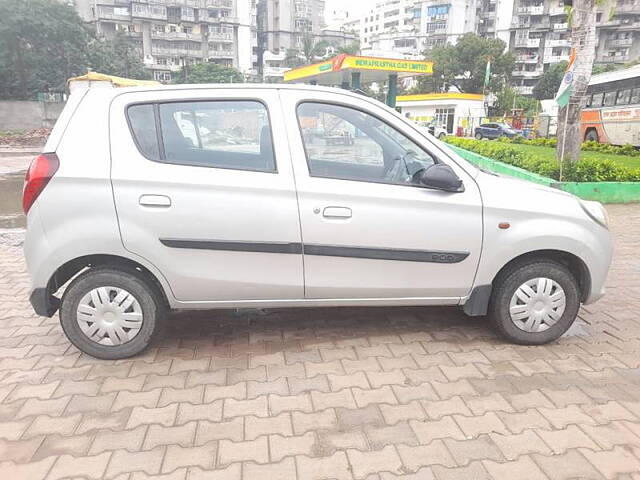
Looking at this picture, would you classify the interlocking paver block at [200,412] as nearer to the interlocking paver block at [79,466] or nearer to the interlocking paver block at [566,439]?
the interlocking paver block at [79,466]

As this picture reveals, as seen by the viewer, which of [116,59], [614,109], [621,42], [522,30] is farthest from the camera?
[522,30]

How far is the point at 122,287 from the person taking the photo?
310 centimetres

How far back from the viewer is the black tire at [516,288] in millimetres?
3285

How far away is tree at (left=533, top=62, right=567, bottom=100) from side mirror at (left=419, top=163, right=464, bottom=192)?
6588cm

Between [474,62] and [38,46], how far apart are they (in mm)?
43043

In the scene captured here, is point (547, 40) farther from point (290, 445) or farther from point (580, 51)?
point (290, 445)

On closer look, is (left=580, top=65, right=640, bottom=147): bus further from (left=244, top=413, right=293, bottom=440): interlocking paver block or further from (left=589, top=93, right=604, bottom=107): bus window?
(left=244, top=413, right=293, bottom=440): interlocking paver block

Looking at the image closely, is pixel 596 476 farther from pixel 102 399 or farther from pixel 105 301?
pixel 105 301

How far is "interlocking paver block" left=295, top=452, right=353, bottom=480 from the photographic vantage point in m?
2.20

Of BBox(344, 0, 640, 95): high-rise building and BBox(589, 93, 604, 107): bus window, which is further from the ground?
BBox(344, 0, 640, 95): high-rise building

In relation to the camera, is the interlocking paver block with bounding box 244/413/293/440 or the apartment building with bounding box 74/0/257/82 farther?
the apartment building with bounding box 74/0/257/82

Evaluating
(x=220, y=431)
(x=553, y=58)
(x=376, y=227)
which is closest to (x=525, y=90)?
(x=553, y=58)

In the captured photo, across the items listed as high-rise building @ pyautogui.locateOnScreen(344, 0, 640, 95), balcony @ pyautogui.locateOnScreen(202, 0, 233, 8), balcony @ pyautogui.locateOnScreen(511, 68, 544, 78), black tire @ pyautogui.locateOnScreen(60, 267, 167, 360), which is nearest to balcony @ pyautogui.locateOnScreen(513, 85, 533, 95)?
high-rise building @ pyautogui.locateOnScreen(344, 0, 640, 95)

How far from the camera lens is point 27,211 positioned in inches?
118
